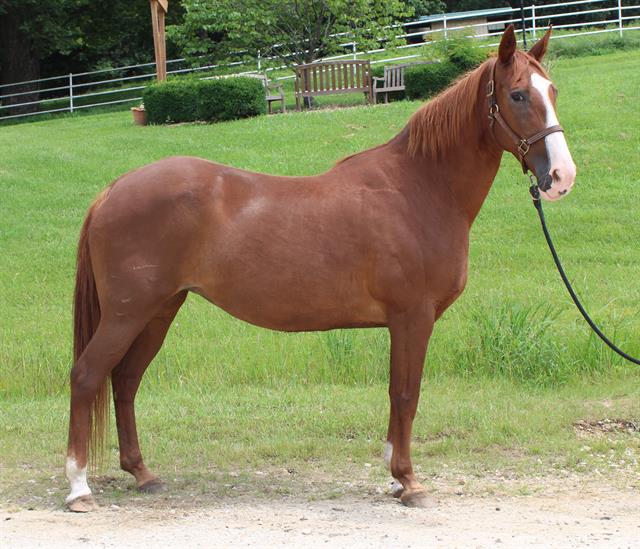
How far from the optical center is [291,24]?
23.6 metres

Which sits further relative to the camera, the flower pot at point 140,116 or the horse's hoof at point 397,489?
the flower pot at point 140,116

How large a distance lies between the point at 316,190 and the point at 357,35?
19286 mm

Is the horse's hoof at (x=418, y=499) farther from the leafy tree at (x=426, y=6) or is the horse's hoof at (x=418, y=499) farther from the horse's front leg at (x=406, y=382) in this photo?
the leafy tree at (x=426, y=6)

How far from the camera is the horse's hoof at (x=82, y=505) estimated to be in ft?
16.6

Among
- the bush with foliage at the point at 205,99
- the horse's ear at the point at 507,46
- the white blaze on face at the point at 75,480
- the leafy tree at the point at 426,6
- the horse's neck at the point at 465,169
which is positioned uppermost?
the leafy tree at the point at 426,6

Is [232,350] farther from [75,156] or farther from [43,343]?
[75,156]

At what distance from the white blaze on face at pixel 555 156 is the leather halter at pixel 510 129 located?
3 cm

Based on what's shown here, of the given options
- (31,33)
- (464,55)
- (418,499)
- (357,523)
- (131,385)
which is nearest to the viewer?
(357,523)

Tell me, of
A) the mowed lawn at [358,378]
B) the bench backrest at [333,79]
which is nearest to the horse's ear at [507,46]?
the mowed lawn at [358,378]

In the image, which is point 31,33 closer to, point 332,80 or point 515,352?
point 332,80

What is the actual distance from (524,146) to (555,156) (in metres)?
0.21

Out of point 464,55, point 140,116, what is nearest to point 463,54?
point 464,55

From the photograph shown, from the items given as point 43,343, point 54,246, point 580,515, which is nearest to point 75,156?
point 54,246

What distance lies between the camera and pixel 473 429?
6387 mm
